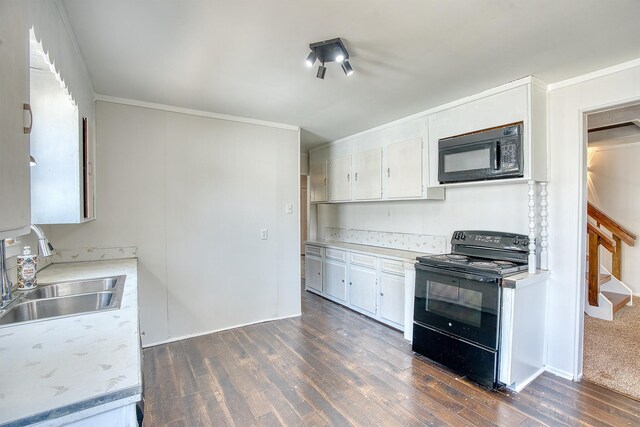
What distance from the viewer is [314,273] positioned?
484cm

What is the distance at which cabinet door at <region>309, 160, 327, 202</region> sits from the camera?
A: 15.9 ft

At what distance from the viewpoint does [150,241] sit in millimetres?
3076

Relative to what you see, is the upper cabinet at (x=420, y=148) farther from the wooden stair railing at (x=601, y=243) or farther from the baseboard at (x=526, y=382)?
the wooden stair railing at (x=601, y=243)

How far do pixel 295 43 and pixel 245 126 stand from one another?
1.76 meters

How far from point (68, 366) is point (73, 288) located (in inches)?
53.0

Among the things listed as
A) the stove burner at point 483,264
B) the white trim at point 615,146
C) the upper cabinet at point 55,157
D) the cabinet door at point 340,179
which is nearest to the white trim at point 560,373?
the stove burner at point 483,264

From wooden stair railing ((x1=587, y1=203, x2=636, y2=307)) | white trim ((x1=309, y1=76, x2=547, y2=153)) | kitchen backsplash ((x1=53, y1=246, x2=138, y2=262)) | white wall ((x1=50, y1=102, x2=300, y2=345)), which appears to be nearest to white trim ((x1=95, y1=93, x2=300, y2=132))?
white wall ((x1=50, y1=102, x2=300, y2=345))

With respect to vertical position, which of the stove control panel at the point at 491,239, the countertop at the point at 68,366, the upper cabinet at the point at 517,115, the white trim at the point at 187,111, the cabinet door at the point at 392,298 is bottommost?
the cabinet door at the point at 392,298

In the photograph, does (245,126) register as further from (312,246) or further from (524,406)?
(524,406)

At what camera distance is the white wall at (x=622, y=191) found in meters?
4.65

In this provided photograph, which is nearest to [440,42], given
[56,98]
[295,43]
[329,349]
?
[295,43]

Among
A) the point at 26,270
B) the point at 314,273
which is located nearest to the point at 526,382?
the point at 314,273

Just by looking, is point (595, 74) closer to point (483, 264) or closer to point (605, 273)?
point (483, 264)

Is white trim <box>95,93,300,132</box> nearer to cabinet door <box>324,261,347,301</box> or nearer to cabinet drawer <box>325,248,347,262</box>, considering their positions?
cabinet drawer <box>325,248,347,262</box>
